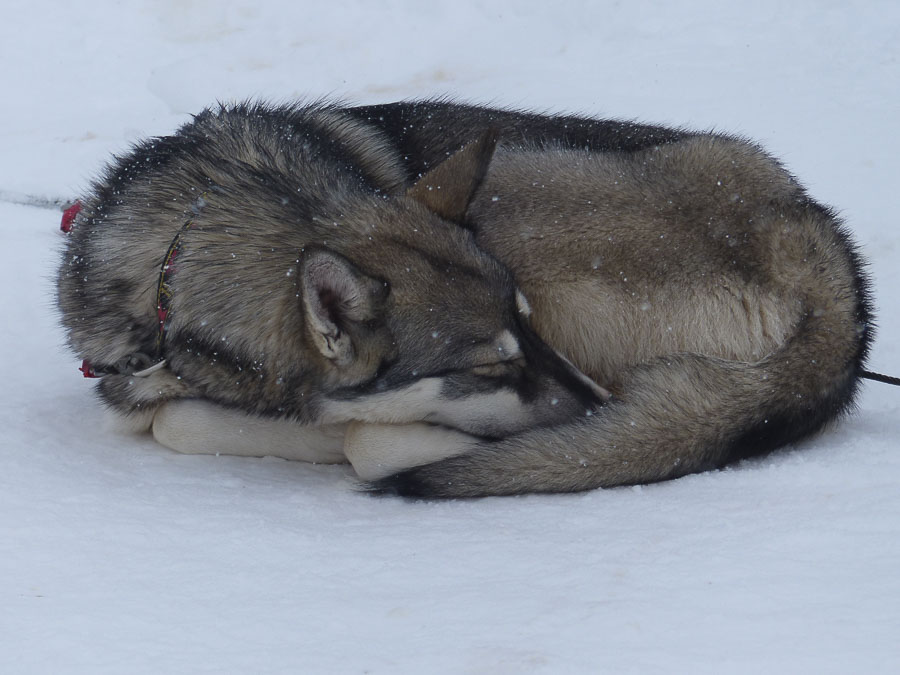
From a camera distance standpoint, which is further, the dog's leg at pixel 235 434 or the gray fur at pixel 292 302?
the dog's leg at pixel 235 434

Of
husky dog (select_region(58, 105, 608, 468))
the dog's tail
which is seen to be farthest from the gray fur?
the dog's tail

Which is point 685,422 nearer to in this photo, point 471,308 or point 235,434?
point 471,308

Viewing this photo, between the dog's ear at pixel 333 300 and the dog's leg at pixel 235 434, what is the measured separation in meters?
0.46

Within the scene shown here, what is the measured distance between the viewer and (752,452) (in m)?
2.88

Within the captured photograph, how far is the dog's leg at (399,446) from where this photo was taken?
3037 millimetres

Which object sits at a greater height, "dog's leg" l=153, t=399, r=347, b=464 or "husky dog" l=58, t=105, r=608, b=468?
"husky dog" l=58, t=105, r=608, b=468

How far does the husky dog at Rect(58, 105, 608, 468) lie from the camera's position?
291cm

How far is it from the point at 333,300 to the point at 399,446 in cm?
60

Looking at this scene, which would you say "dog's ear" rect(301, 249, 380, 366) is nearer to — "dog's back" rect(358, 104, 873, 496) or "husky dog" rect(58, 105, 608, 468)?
"husky dog" rect(58, 105, 608, 468)

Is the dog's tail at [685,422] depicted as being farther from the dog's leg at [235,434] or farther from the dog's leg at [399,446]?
the dog's leg at [235,434]

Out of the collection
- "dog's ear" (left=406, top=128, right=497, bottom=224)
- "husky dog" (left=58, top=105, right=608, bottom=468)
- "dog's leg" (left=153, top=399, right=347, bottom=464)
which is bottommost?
"dog's leg" (left=153, top=399, right=347, bottom=464)

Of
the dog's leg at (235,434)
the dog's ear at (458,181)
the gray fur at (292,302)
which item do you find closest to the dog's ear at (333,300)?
the gray fur at (292,302)


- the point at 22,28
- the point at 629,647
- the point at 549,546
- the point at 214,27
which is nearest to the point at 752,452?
the point at 549,546

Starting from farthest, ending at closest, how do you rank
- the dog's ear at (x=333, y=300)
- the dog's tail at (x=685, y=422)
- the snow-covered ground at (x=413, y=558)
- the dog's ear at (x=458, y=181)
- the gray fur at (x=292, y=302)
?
the dog's ear at (x=458, y=181)
the gray fur at (x=292, y=302)
the dog's tail at (x=685, y=422)
the dog's ear at (x=333, y=300)
the snow-covered ground at (x=413, y=558)
